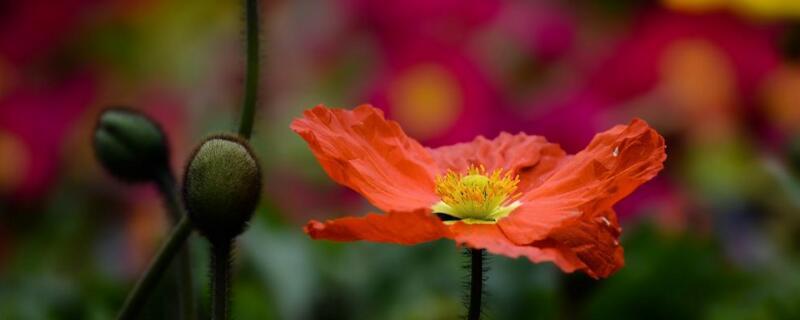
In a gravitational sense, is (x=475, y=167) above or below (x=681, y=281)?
above

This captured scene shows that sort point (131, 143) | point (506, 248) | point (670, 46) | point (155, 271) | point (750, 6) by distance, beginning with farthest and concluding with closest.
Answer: point (670, 46) → point (750, 6) → point (131, 143) → point (155, 271) → point (506, 248)

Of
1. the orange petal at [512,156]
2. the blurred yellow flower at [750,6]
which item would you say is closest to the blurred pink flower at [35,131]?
the blurred yellow flower at [750,6]

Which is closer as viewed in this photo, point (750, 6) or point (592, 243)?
point (592, 243)

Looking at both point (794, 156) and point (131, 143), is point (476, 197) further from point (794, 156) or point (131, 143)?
point (794, 156)

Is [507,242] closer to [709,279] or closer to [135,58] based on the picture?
[709,279]

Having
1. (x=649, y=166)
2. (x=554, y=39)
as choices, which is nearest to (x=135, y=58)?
(x=554, y=39)

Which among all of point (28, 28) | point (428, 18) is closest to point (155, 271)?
point (428, 18)
